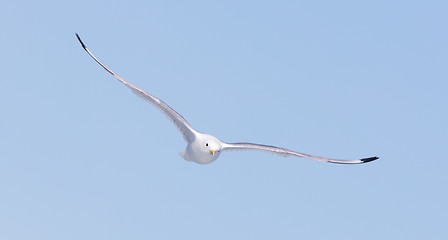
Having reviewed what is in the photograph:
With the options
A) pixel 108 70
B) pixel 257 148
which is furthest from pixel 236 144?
pixel 108 70

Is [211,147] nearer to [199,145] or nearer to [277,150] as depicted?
[199,145]

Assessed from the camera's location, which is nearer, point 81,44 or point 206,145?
point 206,145

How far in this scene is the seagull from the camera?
4084cm

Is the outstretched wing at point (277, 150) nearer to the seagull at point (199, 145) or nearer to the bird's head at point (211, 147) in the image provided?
the seagull at point (199, 145)

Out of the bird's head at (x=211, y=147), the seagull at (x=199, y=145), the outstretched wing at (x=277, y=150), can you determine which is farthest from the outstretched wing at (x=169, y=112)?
the outstretched wing at (x=277, y=150)

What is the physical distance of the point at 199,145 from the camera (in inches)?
1614

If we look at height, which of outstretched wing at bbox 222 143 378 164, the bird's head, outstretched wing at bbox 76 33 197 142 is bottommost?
the bird's head

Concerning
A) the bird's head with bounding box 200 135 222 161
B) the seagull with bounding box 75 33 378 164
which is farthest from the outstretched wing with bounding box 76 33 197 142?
the bird's head with bounding box 200 135 222 161

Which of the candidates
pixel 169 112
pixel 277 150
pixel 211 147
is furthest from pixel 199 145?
pixel 277 150

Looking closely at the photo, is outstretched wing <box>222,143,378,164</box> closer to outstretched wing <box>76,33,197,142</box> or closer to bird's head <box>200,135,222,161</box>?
bird's head <box>200,135,222,161</box>

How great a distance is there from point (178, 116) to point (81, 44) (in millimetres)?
6582

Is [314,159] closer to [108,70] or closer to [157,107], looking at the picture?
[157,107]

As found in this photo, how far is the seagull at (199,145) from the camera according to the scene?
40.8 m

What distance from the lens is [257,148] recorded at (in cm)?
4203
